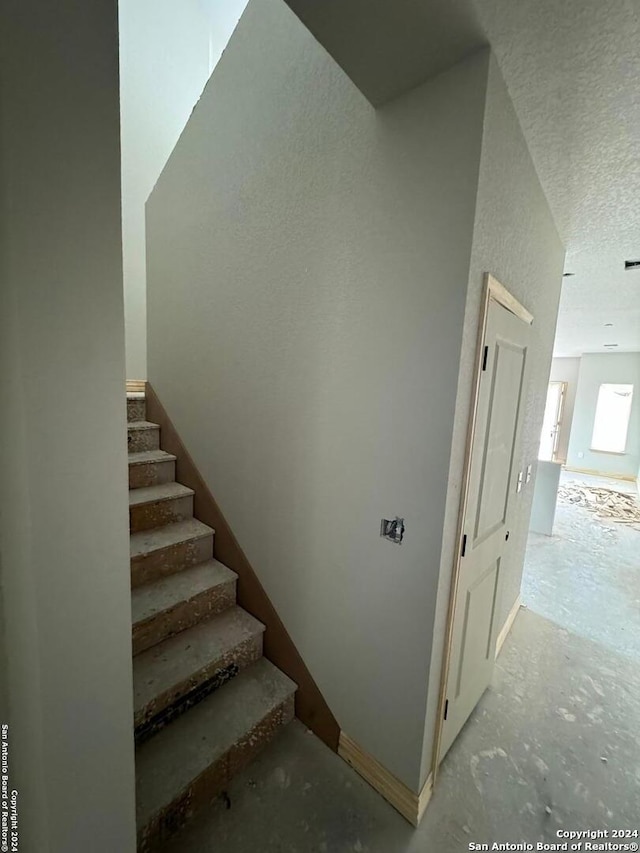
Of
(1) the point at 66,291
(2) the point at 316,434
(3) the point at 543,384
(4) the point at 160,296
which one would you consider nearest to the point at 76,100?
(1) the point at 66,291

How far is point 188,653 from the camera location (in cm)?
153

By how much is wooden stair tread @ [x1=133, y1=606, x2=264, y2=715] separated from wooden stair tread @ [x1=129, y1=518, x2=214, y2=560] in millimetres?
431

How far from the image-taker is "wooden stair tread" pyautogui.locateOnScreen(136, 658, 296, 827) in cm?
117

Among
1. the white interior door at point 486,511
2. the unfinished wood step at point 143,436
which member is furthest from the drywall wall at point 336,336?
the unfinished wood step at point 143,436

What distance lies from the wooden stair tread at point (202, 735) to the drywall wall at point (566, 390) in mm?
8547

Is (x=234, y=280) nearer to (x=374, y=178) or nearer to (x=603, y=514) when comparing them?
(x=374, y=178)

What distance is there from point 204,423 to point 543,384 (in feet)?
7.61

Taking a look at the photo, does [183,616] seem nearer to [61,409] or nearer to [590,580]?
[61,409]

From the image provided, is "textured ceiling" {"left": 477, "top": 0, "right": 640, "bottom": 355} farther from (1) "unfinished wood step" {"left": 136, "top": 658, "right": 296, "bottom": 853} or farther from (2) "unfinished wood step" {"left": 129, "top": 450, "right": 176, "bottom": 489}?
(1) "unfinished wood step" {"left": 136, "top": 658, "right": 296, "bottom": 853}

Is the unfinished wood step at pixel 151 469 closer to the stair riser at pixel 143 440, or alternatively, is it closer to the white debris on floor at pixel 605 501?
the stair riser at pixel 143 440

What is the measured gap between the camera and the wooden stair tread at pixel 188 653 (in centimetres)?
136

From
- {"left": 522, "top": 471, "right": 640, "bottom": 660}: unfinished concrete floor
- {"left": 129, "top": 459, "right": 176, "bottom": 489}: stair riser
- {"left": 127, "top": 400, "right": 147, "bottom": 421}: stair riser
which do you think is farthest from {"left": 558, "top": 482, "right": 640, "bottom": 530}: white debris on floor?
{"left": 127, "top": 400, "right": 147, "bottom": 421}: stair riser

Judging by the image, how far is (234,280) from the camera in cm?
179

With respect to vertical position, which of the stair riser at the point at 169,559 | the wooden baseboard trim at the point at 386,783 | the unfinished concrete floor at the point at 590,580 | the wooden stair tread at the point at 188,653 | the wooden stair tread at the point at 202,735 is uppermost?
the stair riser at the point at 169,559
